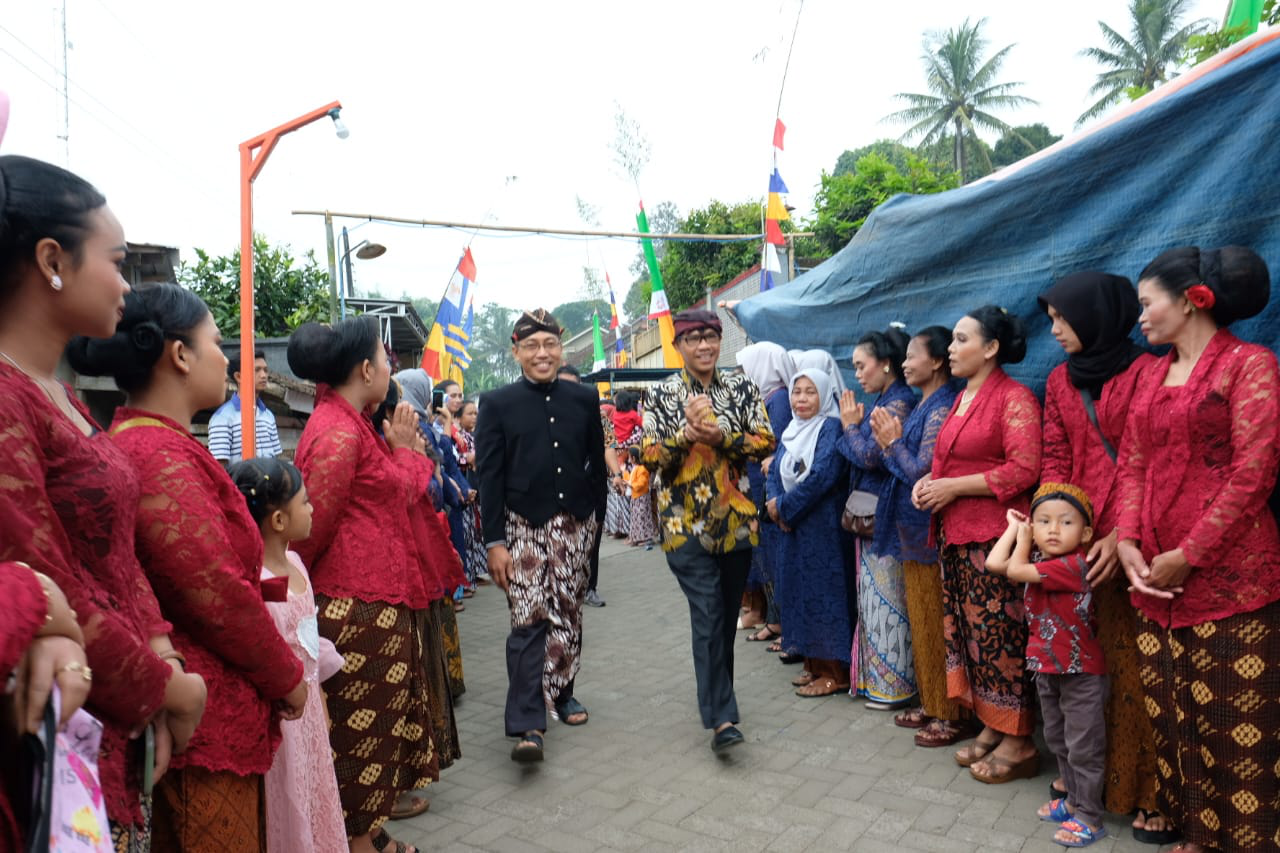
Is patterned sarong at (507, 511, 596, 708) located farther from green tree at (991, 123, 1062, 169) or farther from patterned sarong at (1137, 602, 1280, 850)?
green tree at (991, 123, 1062, 169)

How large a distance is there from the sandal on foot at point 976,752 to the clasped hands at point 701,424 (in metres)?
1.72

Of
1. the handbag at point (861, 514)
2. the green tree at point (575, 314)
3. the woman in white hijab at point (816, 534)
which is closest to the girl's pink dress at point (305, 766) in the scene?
the handbag at point (861, 514)

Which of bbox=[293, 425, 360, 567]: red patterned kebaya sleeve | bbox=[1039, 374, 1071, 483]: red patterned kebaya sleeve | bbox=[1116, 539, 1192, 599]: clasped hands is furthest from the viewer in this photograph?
bbox=[1039, 374, 1071, 483]: red patterned kebaya sleeve

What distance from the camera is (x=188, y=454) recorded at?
1.96 meters

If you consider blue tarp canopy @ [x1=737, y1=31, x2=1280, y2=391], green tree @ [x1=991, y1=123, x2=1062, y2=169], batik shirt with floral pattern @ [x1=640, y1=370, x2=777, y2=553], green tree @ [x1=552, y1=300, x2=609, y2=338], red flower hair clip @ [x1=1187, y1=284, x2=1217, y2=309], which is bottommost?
batik shirt with floral pattern @ [x1=640, y1=370, x2=777, y2=553]

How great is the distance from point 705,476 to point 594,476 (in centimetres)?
67

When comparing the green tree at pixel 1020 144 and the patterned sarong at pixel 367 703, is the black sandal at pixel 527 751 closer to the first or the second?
the patterned sarong at pixel 367 703

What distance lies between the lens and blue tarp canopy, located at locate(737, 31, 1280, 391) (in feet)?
10.6

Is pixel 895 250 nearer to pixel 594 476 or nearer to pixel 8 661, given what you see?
pixel 594 476

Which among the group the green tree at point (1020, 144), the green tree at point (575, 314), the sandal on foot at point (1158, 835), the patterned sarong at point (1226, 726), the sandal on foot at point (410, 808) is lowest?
the sandal on foot at point (410, 808)

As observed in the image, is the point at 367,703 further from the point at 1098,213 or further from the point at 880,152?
the point at 880,152

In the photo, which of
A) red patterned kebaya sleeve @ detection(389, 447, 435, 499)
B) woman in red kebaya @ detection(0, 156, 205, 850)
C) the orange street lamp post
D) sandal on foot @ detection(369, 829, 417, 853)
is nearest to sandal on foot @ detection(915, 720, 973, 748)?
sandal on foot @ detection(369, 829, 417, 853)

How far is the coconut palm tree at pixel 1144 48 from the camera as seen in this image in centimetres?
3284

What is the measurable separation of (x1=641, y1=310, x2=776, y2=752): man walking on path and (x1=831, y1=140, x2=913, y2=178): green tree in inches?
1537
